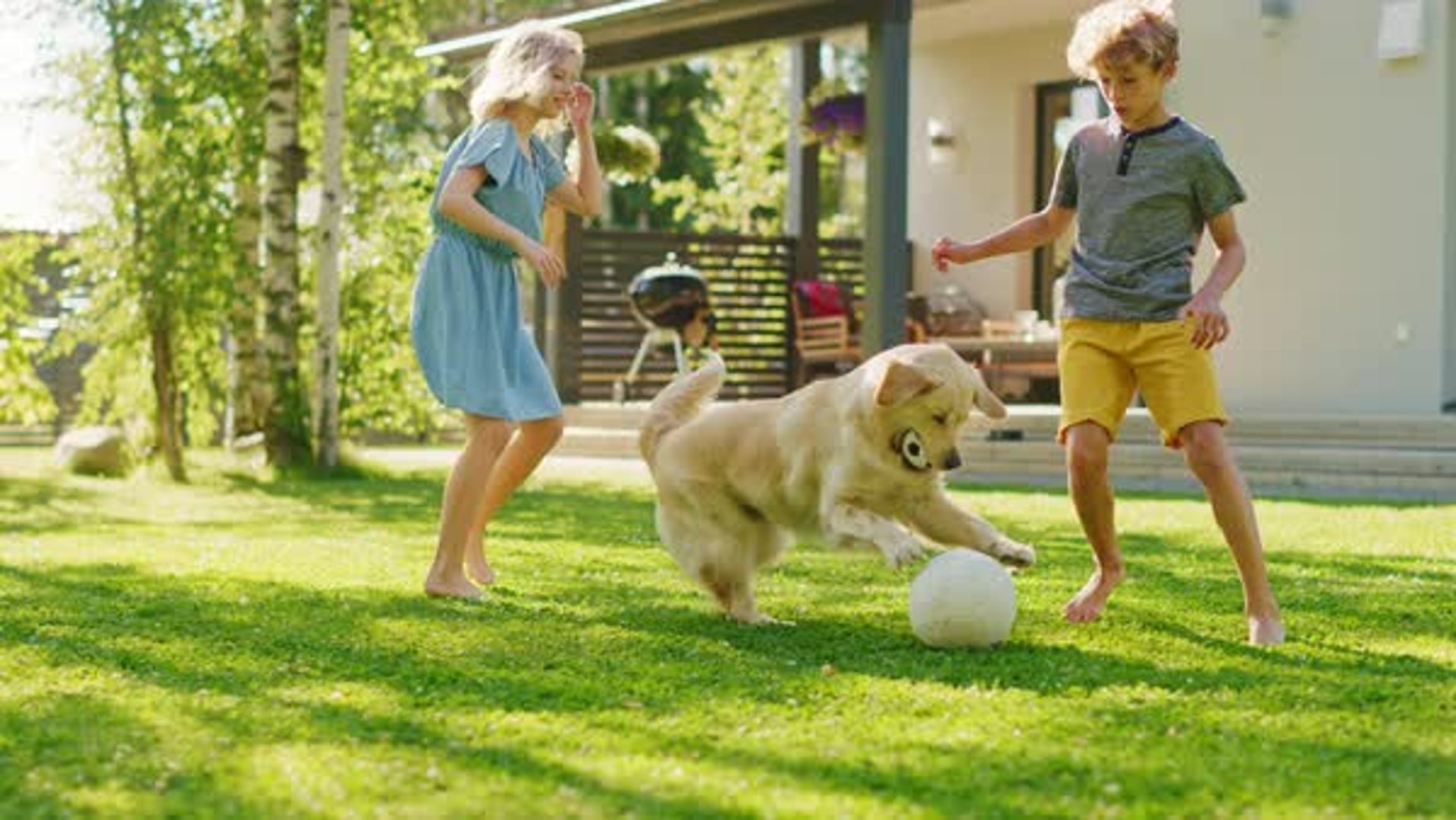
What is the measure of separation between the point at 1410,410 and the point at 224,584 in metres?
8.05

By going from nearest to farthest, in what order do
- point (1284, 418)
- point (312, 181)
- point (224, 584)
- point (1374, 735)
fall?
1. point (1374, 735)
2. point (224, 584)
3. point (1284, 418)
4. point (312, 181)

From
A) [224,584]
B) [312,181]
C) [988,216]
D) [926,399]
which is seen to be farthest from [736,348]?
[926,399]

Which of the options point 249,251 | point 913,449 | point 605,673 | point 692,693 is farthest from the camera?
point 249,251

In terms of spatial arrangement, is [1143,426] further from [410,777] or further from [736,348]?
[410,777]

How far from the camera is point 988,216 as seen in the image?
1644cm

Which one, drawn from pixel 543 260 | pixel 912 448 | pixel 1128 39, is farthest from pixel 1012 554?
pixel 543 260

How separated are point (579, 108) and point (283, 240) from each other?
7233 mm

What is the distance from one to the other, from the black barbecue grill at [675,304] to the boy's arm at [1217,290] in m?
9.73

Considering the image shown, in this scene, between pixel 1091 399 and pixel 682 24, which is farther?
pixel 682 24

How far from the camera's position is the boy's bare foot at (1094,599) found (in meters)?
5.22

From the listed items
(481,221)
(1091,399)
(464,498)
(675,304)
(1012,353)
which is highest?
(481,221)

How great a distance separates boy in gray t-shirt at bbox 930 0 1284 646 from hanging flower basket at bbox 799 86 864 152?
1025 cm

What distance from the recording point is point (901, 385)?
4574 mm

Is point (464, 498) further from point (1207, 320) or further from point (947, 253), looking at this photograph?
point (1207, 320)
